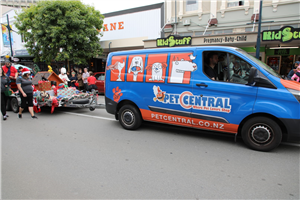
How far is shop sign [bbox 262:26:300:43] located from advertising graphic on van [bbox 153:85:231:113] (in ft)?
32.8

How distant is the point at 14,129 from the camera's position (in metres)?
6.00

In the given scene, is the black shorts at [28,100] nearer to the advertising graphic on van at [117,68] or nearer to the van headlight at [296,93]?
the advertising graphic on van at [117,68]

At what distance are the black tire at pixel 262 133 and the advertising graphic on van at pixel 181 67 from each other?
1649mm

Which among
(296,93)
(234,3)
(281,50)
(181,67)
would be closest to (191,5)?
(234,3)

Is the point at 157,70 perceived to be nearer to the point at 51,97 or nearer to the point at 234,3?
the point at 51,97

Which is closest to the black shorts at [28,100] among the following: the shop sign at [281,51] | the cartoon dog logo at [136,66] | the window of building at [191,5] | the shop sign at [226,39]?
the cartoon dog logo at [136,66]

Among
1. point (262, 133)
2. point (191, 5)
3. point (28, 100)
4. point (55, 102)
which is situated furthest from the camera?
point (191, 5)

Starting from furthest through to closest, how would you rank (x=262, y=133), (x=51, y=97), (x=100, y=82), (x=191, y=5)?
(x=191, y=5), (x=100, y=82), (x=51, y=97), (x=262, y=133)

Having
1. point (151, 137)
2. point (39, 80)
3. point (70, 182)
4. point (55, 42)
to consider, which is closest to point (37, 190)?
point (70, 182)

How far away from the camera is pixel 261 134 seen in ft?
13.1

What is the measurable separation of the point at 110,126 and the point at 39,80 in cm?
480

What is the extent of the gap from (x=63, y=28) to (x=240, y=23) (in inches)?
547

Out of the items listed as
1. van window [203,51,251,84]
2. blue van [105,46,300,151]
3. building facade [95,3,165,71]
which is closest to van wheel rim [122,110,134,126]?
blue van [105,46,300,151]

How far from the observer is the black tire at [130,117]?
5.49m
